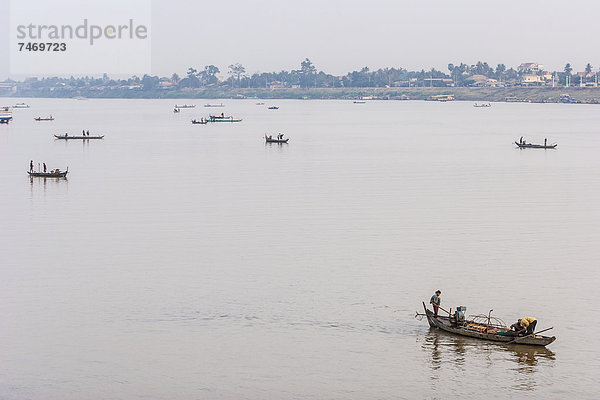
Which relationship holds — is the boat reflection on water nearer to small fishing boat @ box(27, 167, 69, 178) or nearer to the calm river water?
the calm river water

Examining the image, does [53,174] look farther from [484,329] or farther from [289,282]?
[484,329]

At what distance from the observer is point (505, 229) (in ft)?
195

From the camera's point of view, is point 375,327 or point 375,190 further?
point 375,190

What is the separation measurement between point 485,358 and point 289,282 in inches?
533

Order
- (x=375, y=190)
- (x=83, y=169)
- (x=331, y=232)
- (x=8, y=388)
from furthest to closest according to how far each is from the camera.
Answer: (x=83, y=169), (x=375, y=190), (x=331, y=232), (x=8, y=388)

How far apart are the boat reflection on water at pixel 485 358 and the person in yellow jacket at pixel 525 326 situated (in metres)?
0.61

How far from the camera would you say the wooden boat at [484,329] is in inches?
1382

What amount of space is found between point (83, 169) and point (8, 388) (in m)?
70.7

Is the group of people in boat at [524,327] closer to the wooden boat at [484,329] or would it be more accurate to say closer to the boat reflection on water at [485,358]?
the wooden boat at [484,329]

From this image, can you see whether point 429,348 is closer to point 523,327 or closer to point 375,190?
point 523,327

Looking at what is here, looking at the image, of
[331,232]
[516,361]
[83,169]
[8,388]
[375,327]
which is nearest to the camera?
[8,388]

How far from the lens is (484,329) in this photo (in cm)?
3594

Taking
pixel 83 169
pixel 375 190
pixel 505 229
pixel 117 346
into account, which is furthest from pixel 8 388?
pixel 83 169

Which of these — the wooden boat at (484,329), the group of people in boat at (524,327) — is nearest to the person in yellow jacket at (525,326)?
the group of people in boat at (524,327)
